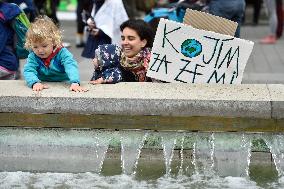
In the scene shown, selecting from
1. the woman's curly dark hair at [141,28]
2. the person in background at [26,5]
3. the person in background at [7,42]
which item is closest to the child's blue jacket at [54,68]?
the woman's curly dark hair at [141,28]

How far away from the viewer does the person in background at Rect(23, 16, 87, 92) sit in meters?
5.73

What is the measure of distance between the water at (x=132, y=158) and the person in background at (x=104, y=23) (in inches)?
102

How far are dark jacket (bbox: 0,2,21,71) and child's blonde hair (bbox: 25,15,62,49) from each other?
28.3 inches

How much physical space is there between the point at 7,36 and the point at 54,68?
0.90 meters

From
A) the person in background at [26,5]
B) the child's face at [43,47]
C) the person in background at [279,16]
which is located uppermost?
the person in background at [279,16]

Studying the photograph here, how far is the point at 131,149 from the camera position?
5.38 meters

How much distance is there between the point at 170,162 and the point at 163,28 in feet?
3.47

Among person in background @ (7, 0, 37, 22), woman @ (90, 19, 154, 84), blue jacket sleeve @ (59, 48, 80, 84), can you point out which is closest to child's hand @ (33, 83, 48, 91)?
blue jacket sleeve @ (59, 48, 80, 84)

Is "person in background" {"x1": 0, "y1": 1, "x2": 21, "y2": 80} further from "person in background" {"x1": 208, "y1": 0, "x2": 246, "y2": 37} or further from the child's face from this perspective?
"person in background" {"x1": 208, "y1": 0, "x2": 246, "y2": 37}

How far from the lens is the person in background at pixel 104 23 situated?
26.2 ft

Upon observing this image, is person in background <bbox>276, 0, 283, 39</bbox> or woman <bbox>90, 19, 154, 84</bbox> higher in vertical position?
person in background <bbox>276, 0, 283, 39</bbox>

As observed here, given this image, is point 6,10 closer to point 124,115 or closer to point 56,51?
point 56,51

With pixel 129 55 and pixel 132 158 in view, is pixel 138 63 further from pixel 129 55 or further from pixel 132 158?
pixel 132 158

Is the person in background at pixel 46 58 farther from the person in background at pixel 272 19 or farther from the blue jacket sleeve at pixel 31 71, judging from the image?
the person in background at pixel 272 19
